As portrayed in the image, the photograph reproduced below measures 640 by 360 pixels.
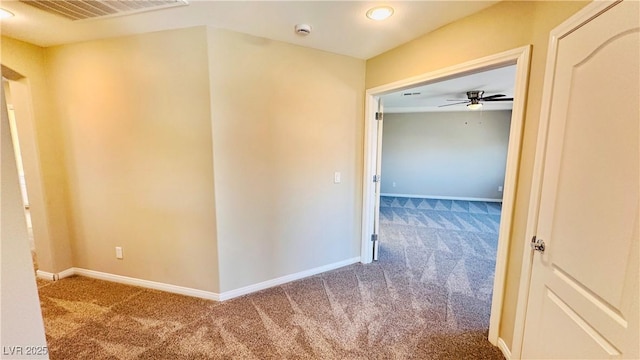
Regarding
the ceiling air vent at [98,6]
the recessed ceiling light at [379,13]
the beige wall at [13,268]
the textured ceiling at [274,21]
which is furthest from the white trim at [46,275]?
the recessed ceiling light at [379,13]

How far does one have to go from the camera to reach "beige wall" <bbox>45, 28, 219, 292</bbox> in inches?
86.0

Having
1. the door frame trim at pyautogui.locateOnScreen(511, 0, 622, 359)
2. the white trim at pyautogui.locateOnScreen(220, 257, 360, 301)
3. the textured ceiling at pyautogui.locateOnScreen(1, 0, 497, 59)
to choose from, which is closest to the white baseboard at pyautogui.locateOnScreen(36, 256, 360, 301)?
the white trim at pyautogui.locateOnScreen(220, 257, 360, 301)

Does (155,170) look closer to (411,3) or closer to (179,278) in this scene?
(179,278)

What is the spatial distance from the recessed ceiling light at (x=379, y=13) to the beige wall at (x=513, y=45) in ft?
1.63

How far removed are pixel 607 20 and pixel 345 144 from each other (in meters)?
2.05

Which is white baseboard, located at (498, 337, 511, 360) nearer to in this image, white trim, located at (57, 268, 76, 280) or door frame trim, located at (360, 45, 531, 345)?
door frame trim, located at (360, 45, 531, 345)

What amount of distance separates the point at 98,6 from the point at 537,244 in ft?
10.3

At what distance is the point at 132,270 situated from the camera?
2.61m

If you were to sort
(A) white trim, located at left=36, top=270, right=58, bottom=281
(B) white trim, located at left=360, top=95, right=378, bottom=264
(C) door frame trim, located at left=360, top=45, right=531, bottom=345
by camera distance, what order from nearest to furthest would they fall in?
1. (C) door frame trim, located at left=360, top=45, right=531, bottom=345
2. (A) white trim, located at left=36, top=270, right=58, bottom=281
3. (B) white trim, located at left=360, top=95, right=378, bottom=264

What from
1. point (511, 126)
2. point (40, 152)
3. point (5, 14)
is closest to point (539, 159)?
point (511, 126)

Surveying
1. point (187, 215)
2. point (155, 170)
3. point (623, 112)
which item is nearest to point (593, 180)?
point (623, 112)

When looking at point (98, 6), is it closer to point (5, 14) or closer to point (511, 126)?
point (5, 14)

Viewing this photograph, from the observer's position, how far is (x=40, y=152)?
253 cm

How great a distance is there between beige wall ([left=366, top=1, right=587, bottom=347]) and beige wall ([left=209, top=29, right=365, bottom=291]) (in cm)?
96
